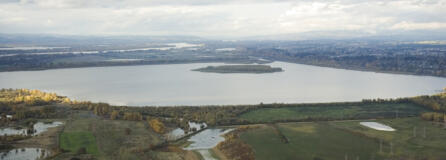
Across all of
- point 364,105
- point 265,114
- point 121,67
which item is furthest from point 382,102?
point 121,67

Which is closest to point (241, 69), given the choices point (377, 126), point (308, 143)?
point (377, 126)

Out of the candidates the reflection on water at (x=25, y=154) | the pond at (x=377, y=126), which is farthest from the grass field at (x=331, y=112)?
the reflection on water at (x=25, y=154)

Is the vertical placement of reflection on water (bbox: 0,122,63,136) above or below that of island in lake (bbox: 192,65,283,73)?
below

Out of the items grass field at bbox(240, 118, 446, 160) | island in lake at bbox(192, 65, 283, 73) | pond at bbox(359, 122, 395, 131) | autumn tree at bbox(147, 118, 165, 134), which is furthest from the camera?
island in lake at bbox(192, 65, 283, 73)

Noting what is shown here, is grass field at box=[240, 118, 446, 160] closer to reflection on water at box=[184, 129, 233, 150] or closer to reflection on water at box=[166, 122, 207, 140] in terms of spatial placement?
reflection on water at box=[184, 129, 233, 150]

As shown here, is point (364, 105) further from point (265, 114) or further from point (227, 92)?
point (227, 92)

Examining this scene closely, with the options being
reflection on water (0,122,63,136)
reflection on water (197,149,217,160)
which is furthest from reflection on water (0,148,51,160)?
reflection on water (197,149,217,160)
